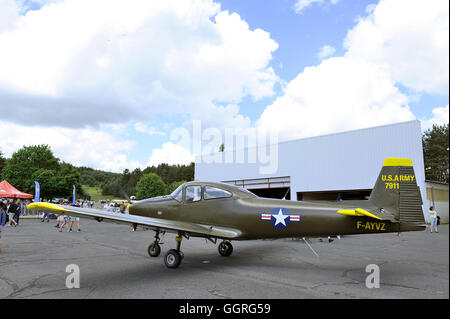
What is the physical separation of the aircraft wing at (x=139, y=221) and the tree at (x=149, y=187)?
74.2 metres

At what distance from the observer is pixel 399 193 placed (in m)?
6.14

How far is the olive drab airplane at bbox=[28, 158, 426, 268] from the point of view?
19.6 feet

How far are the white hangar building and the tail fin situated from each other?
19.7 meters

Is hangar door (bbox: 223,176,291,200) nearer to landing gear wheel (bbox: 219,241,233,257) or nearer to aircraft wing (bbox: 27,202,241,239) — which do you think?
landing gear wheel (bbox: 219,241,233,257)

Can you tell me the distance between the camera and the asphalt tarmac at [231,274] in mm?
5055

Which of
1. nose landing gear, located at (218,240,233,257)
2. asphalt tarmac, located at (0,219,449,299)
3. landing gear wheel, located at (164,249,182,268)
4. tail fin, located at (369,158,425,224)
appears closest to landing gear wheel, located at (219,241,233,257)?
nose landing gear, located at (218,240,233,257)

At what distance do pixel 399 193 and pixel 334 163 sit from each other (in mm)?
26521
